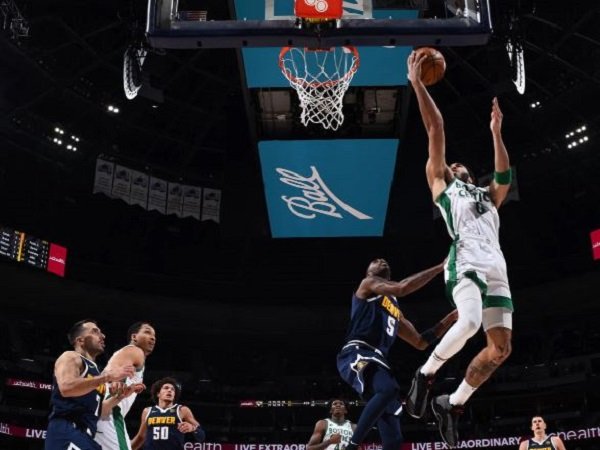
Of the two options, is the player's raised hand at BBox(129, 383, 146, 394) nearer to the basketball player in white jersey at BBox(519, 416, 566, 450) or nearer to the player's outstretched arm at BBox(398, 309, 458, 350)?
the player's outstretched arm at BBox(398, 309, 458, 350)

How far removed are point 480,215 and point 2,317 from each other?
884 inches

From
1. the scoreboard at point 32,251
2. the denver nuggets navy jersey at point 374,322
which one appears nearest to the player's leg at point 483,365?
the denver nuggets navy jersey at point 374,322

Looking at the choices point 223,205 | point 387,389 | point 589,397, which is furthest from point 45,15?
point 589,397

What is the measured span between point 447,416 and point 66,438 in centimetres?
310

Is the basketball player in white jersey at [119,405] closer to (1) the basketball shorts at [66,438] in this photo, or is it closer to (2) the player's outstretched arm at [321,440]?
(1) the basketball shorts at [66,438]

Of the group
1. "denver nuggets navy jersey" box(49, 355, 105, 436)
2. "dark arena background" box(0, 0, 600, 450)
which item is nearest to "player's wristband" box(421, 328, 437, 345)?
"denver nuggets navy jersey" box(49, 355, 105, 436)

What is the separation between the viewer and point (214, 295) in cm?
2716

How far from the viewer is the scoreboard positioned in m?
22.1

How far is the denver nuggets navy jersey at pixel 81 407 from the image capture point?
20.7 feet

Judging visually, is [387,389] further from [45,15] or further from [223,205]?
[223,205]

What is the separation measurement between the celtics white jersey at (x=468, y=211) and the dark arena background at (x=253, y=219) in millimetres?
8815

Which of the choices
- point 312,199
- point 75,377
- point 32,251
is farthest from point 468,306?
point 32,251

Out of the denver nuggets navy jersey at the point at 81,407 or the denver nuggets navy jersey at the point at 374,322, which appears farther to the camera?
the denver nuggets navy jersey at the point at 374,322

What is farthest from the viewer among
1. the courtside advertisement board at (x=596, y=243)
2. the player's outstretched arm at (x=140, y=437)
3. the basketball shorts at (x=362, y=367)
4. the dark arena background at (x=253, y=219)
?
the courtside advertisement board at (x=596, y=243)
